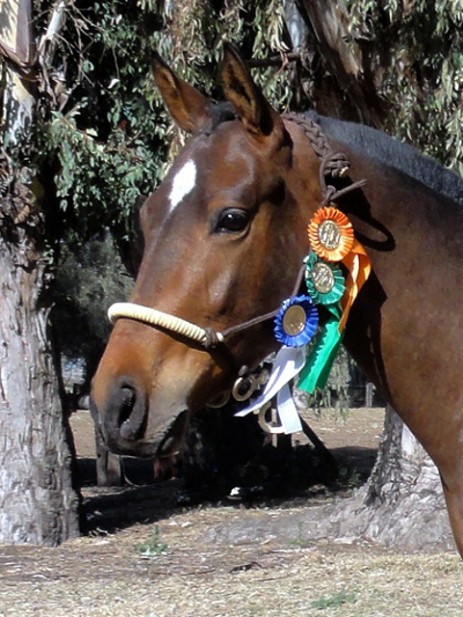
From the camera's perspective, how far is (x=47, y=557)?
28.0ft

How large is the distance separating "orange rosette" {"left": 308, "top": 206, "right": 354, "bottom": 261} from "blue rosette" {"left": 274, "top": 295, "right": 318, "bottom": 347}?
0.14m

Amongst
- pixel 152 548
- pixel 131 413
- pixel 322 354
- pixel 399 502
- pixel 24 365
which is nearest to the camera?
pixel 131 413

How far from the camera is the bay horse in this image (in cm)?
271

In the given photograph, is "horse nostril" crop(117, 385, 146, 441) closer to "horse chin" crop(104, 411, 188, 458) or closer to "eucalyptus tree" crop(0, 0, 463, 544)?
"horse chin" crop(104, 411, 188, 458)

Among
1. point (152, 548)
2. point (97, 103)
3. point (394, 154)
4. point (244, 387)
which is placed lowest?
point (152, 548)

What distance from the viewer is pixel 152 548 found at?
28.6 feet

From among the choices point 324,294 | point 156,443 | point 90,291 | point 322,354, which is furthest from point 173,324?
point 90,291

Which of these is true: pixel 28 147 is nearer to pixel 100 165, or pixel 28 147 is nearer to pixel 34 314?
pixel 100 165

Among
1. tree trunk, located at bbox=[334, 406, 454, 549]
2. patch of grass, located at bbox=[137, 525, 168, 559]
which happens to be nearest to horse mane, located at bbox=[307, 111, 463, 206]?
tree trunk, located at bbox=[334, 406, 454, 549]

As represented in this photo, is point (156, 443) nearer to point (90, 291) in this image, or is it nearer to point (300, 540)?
point (300, 540)

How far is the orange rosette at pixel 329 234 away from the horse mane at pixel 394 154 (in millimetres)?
277

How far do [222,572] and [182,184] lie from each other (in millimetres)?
5184

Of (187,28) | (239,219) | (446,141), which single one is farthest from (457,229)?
(187,28)

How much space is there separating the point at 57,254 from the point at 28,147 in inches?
41.6
